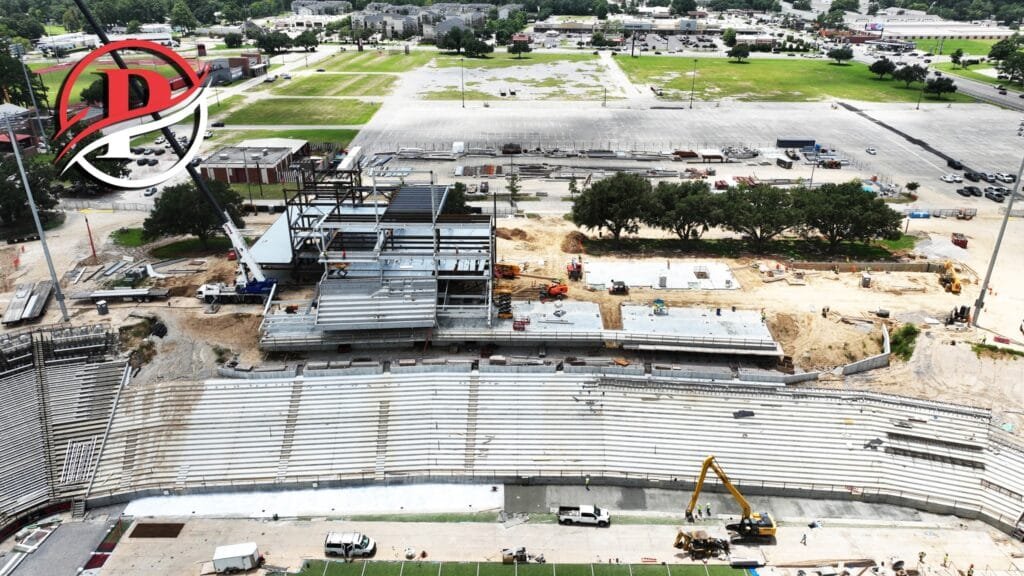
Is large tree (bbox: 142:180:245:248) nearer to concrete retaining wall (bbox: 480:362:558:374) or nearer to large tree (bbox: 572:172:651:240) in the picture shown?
concrete retaining wall (bbox: 480:362:558:374)

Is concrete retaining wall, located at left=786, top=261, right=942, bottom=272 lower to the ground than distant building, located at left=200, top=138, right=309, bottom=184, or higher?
lower

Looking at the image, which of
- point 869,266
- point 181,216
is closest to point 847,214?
point 869,266

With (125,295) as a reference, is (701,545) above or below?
below

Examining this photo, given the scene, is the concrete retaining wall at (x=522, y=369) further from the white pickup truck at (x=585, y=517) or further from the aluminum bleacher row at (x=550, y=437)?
the white pickup truck at (x=585, y=517)

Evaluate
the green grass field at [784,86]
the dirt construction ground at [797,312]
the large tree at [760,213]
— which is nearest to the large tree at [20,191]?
the dirt construction ground at [797,312]

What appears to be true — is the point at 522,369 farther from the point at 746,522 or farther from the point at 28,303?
the point at 28,303

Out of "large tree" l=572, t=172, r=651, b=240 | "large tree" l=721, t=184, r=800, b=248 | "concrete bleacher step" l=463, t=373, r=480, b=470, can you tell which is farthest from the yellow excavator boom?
"large tree" l=721, t=184, r=800, b=248

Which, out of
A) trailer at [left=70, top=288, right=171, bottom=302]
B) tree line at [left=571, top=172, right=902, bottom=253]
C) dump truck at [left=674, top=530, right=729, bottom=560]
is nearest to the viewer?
dump truck at [left=674, top=530, right=729, bottom=560]
